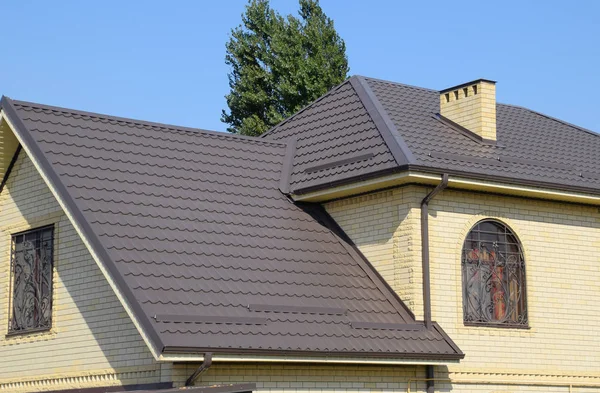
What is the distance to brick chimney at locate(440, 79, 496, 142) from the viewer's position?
1952 centimetres

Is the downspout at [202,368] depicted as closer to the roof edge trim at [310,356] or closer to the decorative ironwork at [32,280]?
the roof edge trim at [310,356]

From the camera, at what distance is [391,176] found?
56.5 feet

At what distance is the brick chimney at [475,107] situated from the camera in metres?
19.5

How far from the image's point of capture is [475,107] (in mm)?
19594

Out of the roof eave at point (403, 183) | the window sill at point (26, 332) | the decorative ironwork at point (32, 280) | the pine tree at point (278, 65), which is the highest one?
the pine tree at point (278, 65)

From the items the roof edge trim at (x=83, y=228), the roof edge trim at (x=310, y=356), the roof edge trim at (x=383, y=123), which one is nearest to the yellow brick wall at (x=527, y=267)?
the roof edge trim at (x=383, y=123)

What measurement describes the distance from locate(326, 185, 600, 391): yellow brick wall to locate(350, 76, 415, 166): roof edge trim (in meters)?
0.65

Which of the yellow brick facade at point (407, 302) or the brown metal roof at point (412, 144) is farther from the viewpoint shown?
the brown metal roof at point (412, 144)

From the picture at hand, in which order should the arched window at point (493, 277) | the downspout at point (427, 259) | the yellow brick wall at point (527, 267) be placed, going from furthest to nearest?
the arched window at point (493, 277) → the yellow brick wall at point (527, 267) → the downspout at point (427, 259)

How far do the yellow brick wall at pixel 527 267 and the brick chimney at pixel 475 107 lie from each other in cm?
161

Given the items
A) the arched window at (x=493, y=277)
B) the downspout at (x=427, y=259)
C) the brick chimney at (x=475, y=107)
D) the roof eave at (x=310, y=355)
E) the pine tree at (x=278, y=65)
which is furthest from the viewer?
the pine tree at (x=278, y=65)

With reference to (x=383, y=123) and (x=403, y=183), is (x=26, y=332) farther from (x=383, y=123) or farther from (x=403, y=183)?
(x=383, y=123)

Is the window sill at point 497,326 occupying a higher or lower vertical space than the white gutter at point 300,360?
higher

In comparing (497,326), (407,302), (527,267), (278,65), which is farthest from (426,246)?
(278,65)
